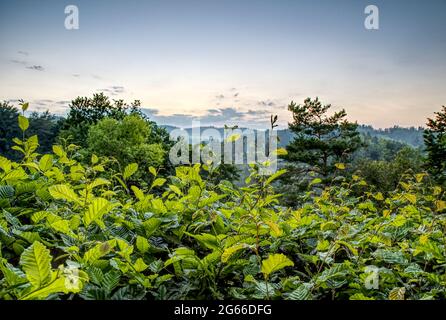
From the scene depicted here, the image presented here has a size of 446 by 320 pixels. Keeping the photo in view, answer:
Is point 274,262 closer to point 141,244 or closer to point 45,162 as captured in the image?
point 141,244

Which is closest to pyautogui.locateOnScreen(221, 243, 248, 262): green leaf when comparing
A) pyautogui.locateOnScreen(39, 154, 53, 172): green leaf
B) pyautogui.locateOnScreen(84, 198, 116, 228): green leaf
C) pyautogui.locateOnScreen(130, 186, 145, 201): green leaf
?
pyautogui.locateOnScreen(84, 198, 116, 228): green leaf

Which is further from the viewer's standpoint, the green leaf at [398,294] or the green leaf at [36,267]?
the green leaf at [398,294]

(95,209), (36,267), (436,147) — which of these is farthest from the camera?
(436,147)

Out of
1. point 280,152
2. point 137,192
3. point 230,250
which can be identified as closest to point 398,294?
point 230,250

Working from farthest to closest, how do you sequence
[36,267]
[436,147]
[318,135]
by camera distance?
[318,135] → [436,147] → [36,267]

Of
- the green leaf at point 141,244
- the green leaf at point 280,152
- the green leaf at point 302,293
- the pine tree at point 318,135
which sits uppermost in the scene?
the pine tree at point 318,135

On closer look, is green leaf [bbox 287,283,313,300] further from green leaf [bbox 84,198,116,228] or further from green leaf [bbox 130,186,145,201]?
green leaf [bbox 130,186,145,201]

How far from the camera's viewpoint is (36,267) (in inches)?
24.9

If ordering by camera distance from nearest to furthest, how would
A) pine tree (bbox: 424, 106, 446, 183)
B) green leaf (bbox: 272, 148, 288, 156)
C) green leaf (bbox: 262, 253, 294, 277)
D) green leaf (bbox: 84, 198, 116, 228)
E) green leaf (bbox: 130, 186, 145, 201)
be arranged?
green leaf (bbox: 262, 253, 294, 277) → green leaf (bbox: 84, 198, 116, 228) → green leaf (bbox: 272, 148, 288, 156) → green leaf (bbox: 130, 186, 145, 201) → pine tree (bbox: 424, 106, 446, 183)

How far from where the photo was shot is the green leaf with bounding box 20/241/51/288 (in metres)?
0.63

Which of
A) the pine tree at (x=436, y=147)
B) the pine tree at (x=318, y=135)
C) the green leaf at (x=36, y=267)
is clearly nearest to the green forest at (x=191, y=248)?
the green leaf at (x=36, y=267)

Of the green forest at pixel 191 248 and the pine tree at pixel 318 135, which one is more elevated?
the pine tree at pixel 318 135

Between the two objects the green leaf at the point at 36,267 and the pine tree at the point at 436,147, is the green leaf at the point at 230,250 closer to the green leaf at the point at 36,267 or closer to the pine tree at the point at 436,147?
the green leaf at the point at 36,267

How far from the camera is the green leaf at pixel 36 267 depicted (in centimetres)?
63
